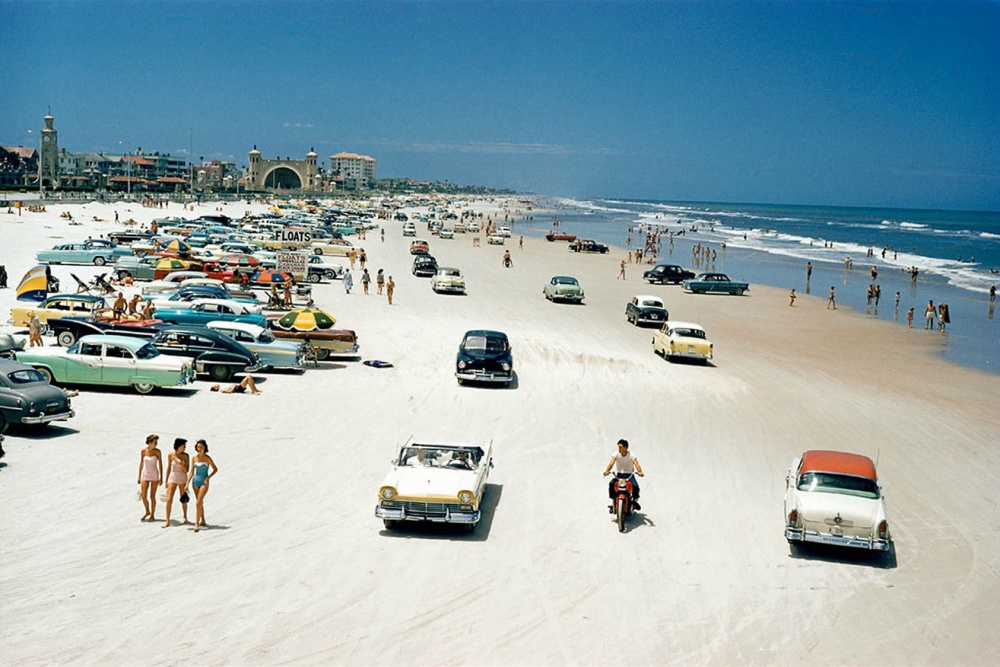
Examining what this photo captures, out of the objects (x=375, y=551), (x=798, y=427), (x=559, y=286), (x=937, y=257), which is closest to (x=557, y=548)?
(x=375, y=551)

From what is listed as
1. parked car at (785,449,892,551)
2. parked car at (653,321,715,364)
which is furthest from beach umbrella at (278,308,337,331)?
parked car at (785,449,892,551)

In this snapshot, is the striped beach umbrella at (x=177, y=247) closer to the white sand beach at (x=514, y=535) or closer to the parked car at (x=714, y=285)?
the white sand beach at (x=514, y=535)

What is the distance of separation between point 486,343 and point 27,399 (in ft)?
36.7

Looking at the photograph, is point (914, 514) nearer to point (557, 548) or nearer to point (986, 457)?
point (986, 457)

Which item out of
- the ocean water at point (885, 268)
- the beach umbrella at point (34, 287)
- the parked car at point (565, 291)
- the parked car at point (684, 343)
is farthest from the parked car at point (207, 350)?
the ocean water at point (885, 268)

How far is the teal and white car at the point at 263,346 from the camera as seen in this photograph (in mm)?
23562

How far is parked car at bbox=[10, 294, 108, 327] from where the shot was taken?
26000mm

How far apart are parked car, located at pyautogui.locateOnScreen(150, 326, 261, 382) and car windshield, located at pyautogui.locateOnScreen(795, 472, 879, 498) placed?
1393 centimetres

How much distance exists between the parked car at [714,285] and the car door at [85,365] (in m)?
35.9

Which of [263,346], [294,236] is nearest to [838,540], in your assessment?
[263,346]

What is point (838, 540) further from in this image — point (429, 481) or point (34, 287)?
point (34, 287)

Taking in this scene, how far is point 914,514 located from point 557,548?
20.9 feet

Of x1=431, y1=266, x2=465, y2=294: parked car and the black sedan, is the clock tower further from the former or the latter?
the black sedan

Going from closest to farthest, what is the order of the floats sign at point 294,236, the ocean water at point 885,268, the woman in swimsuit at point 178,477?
1. the woman in swimsuit at point 178,477
2. the ocean water at point 885,268
3. the floats sign at point 294,236
